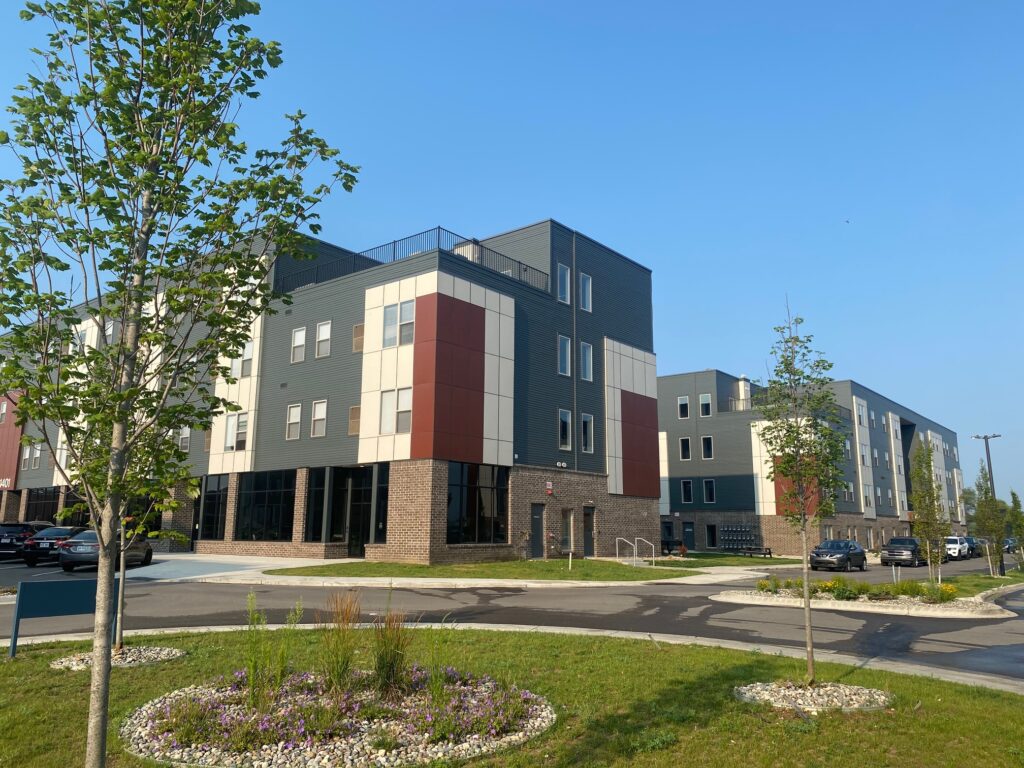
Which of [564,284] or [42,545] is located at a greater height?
[564,284]

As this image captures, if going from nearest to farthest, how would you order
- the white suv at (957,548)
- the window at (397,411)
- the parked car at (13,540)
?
the window at (397,411), the parked car at (13,540), the white suv at (957,548)

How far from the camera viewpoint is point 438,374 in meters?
30.3

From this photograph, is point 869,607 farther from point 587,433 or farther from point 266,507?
point 266,507

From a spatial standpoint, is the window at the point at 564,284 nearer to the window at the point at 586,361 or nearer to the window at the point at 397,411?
the window at the point at 586,361

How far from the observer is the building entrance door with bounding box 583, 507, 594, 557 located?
3722cm

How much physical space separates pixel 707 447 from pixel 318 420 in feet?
126

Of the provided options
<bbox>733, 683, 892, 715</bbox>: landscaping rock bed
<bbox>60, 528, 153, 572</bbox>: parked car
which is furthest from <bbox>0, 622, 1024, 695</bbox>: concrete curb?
<bbox>60, 528, 153, 572</bbox>: parked car

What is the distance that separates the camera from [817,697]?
25.3ft

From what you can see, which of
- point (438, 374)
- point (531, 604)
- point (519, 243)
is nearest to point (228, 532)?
point (438, 374)

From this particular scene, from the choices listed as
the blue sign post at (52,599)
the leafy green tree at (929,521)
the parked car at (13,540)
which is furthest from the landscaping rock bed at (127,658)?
the parked car at (13,540)

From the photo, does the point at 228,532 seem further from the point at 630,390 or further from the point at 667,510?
the point at 667,510

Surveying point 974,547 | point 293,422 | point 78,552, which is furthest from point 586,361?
point 974,547

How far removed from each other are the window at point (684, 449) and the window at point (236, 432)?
3905cm

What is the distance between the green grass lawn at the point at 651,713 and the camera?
19.9 feet
